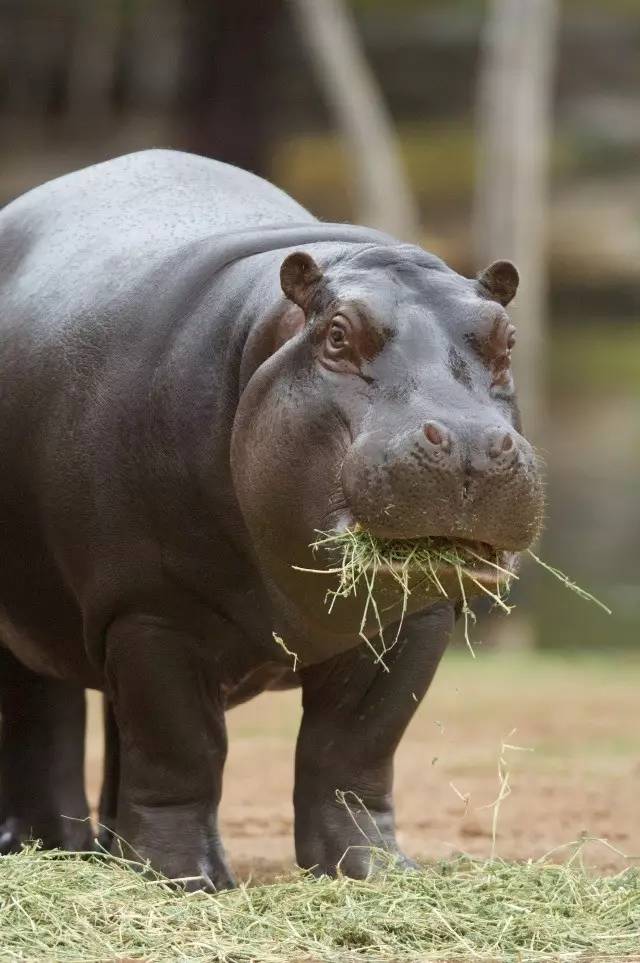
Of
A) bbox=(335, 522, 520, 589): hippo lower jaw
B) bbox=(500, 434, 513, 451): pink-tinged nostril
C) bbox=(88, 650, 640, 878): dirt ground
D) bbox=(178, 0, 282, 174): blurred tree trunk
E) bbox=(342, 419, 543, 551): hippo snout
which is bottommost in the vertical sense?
bbox=(88, 650, 640, 878): dirt ground

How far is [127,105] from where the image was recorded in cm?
2052

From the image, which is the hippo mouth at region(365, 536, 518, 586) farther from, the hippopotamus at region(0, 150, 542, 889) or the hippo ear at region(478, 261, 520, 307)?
the hippo ear at region(478, 261, 520, 307)

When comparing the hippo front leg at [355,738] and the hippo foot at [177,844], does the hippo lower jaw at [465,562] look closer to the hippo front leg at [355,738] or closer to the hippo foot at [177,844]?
the hippo front leg at [355,738]

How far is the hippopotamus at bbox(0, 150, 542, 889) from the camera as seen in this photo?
464 cm

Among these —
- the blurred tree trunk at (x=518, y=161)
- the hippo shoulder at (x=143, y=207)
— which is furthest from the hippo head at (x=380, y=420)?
the blurred tree trunk at (x=518, y=161)

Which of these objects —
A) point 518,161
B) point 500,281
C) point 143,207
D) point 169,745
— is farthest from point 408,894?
point 518,161

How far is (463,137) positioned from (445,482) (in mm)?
16370

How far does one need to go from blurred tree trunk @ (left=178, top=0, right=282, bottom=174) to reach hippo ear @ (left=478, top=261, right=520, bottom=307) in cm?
1363

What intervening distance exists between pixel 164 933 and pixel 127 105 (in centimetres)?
1689

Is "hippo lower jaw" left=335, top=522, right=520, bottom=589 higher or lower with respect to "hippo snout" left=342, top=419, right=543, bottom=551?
lower

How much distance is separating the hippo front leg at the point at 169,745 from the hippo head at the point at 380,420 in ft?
1.25

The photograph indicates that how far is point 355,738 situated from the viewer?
5496mm

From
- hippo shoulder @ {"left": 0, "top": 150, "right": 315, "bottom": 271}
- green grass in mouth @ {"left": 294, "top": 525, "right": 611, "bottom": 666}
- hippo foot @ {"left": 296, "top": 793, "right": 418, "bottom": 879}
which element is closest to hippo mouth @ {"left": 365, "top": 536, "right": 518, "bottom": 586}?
green grass in mouth @ {"left": 294, "top": 525, "right": 611, "bottom": 666}

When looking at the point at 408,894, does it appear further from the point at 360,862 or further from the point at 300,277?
the point at 300,277
